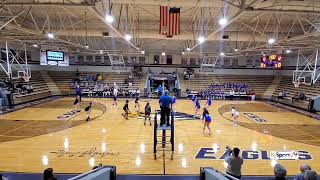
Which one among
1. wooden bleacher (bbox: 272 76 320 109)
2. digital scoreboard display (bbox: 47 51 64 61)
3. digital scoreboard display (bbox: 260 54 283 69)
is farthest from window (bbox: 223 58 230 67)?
digital scoreboard display (bbox: 47 51 64 61)

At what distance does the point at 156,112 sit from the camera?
11820mm

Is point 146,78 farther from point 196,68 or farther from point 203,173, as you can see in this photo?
point 203,173

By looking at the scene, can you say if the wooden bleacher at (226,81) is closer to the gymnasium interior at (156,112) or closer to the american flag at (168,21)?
the gymnasium interior at (156,112)

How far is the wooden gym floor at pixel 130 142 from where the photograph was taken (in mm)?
9062

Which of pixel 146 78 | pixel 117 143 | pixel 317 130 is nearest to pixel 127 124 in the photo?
pixel 117 143

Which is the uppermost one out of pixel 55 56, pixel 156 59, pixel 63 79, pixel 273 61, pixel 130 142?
pixel 156 59

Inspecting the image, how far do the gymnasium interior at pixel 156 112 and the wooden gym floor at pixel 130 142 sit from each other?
0.18 feet

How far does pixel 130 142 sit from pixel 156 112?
1.88 m

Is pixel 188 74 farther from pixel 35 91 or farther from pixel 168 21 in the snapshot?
pixel 168 21

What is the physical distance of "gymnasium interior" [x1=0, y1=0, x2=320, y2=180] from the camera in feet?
28.9

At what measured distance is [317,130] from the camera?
15406 mm

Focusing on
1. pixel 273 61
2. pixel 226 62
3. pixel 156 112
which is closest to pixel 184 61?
pixel 226 62

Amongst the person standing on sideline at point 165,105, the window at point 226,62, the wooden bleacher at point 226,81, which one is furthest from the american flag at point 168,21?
the window at point 226,62

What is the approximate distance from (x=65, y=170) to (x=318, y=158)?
9641 mm
